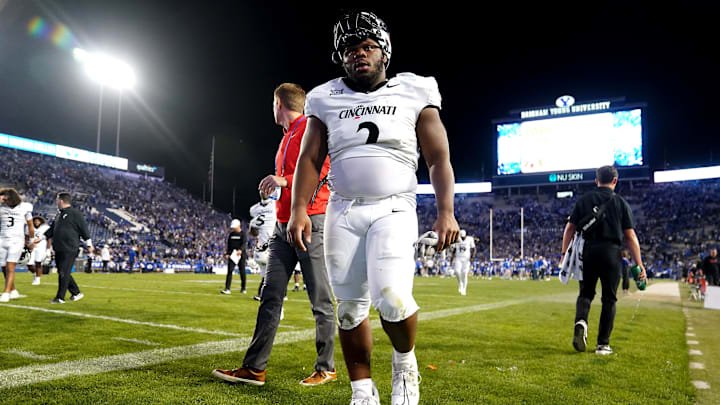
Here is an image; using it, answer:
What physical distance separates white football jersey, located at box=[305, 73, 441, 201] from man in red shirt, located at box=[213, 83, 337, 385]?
91 centimetres

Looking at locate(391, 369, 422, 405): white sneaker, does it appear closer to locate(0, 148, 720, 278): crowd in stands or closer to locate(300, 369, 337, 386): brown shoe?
locate(300, 369, 337, 386): brown shoe

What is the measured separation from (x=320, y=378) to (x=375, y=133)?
78.7 inches

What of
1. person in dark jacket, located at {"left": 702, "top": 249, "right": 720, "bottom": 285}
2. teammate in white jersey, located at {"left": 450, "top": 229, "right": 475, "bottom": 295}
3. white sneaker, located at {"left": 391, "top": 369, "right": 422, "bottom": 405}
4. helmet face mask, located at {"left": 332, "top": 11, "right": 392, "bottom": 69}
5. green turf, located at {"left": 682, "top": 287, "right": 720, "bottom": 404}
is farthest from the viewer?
person in dark jacket, located at {"left": 702, "top": 249, "right": 720, "bottom": 285}

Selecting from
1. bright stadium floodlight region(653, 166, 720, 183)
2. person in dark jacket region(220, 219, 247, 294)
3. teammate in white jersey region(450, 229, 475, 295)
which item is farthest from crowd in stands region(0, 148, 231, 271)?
bright stadium floodlight region(653, 166, 720, 183)

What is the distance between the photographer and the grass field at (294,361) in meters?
3.19

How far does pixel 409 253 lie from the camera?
2.44 meters

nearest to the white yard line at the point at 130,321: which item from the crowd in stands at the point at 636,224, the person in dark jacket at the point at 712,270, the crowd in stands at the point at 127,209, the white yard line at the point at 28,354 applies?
the white yard line at the point at 28,354

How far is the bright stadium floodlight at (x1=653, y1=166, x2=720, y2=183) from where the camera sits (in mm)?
48156

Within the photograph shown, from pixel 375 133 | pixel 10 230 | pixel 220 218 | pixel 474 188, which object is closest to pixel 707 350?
pixel 375 133

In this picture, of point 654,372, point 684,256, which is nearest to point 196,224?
point 684,256

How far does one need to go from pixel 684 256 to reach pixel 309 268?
47.2m

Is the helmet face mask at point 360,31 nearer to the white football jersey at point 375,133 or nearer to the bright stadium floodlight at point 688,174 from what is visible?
the white football jersey at point 375,133

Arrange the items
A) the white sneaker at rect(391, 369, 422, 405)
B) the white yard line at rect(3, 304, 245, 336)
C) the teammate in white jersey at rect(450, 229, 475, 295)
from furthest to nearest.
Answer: the teammate in white jersey at rect(450, 229, 475, 295)
the white yard line at rect(3, 304, 245, 336)
the white sneaker at rect(391, 369, 422, 405)

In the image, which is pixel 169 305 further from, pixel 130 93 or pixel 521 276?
pixel 130 93
